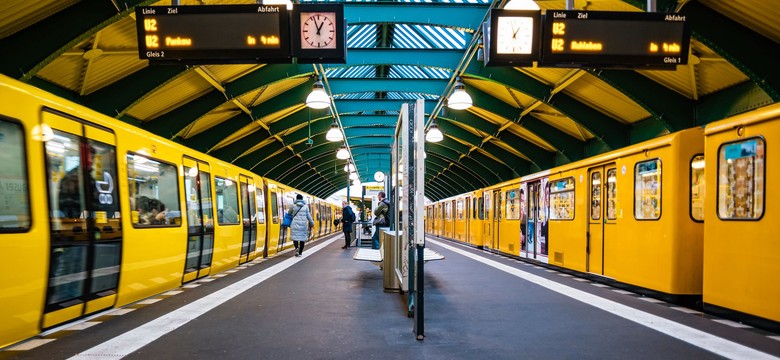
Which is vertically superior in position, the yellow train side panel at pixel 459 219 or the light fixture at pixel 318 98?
the light fixture at pixel 318 98

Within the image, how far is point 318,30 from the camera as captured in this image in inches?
261

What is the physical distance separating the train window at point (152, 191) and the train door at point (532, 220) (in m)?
8.84

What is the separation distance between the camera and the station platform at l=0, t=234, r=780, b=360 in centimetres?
468

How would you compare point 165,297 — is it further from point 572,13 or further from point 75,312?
point 572,13

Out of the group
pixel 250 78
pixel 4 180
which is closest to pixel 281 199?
pixel 250 78

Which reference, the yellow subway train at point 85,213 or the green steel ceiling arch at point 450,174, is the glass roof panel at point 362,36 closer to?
the yellow subway train at point 85,213

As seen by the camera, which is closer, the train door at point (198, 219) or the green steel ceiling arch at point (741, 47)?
the green steel ceiling arch at point (741, 47)

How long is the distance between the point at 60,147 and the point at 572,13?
5761mm

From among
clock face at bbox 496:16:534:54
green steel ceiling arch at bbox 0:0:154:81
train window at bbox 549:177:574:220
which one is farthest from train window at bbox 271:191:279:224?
clock face at bbox 496:16:534:54

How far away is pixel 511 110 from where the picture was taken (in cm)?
1700

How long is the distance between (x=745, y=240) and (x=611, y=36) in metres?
2.73

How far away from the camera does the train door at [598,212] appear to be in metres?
9.84

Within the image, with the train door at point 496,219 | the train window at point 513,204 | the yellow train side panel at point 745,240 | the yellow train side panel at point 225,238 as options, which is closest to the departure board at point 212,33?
the yellow train side panel at point 225,238

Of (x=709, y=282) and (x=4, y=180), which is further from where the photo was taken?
(x=709, y=282)
